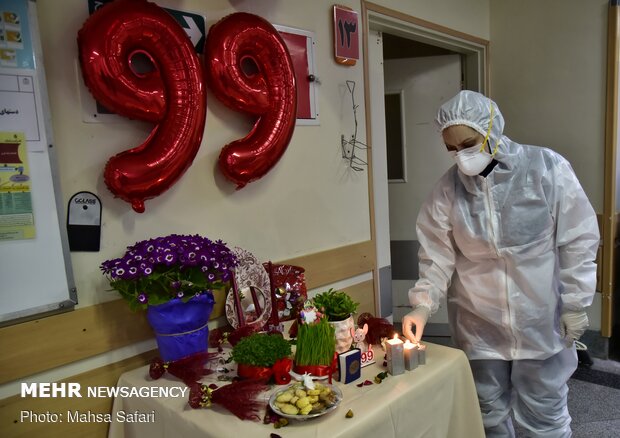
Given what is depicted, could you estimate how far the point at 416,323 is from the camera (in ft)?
4.91

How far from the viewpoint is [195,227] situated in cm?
156

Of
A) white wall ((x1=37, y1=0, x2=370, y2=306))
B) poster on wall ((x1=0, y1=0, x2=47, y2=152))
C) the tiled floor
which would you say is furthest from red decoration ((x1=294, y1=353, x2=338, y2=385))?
the tiled floor

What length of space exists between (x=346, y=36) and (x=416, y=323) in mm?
1250

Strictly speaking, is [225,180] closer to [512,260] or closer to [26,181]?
[26,181]

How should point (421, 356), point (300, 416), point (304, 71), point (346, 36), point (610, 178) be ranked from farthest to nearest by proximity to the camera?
point (610, 178) → point (346, 36) → point (304, 71) → point (421, 356) → point (300, 416)

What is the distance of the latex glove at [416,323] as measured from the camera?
143 centimetres

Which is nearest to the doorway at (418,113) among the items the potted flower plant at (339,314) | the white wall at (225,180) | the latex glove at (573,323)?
the white wall at (225,180)

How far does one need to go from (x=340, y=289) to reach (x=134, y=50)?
4.12 ft

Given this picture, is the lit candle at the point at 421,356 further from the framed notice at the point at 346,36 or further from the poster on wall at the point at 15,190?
the framed notice at the point at 346,36

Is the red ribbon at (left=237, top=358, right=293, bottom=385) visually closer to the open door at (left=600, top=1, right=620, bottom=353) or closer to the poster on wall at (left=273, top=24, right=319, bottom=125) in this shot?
the poster on wall at (left=273, top=24, right=319, bottom=125)

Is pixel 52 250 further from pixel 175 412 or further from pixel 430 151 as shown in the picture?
pixel 430 151

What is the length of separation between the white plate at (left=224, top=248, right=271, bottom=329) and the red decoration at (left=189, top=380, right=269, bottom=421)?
44 centimetres

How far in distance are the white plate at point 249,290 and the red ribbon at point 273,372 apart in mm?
363

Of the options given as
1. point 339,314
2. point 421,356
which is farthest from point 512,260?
point 339,314
